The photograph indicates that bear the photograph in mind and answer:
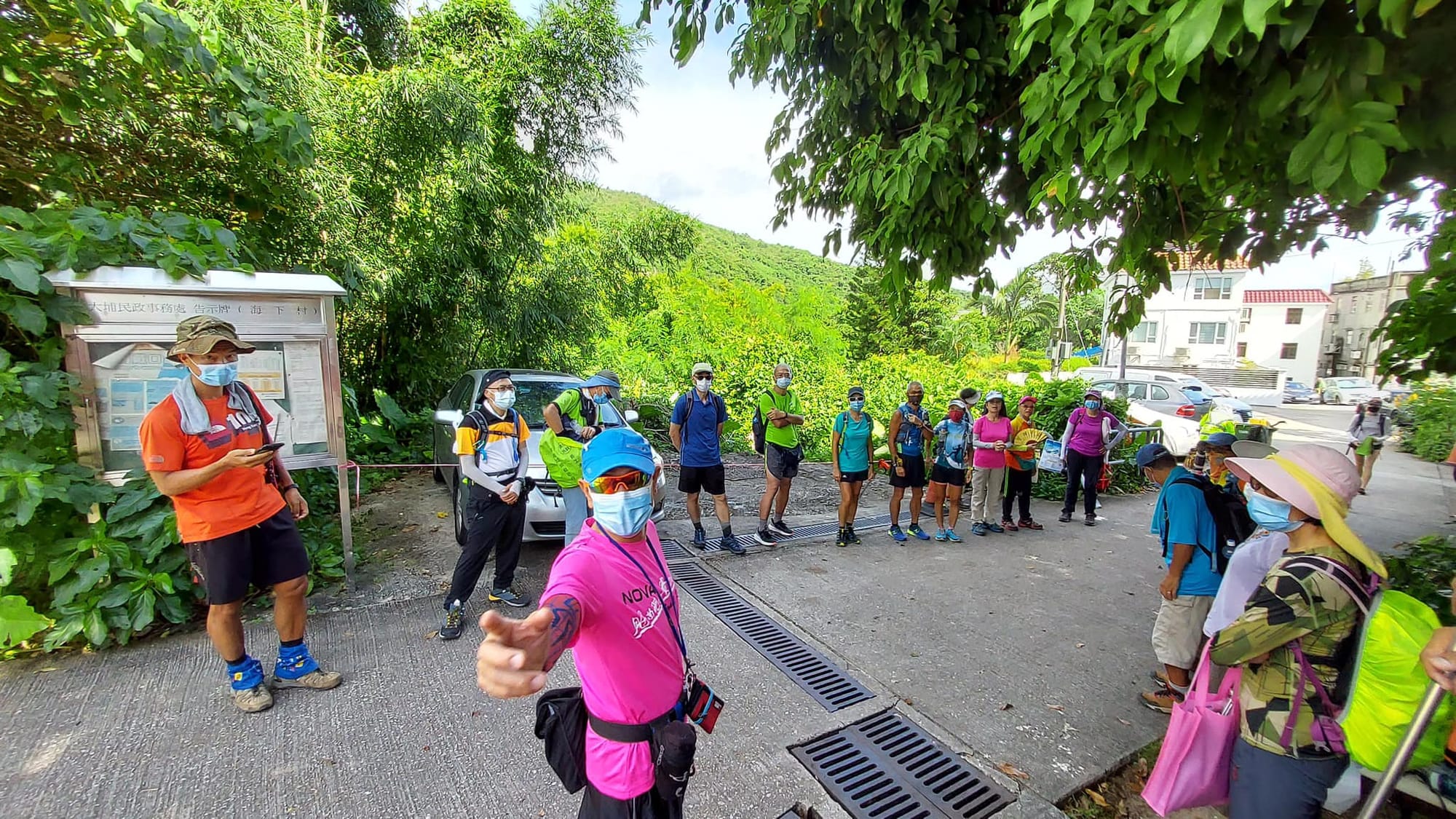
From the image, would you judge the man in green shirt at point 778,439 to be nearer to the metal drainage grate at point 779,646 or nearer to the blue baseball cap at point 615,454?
the metal drainage grate at point 779,646

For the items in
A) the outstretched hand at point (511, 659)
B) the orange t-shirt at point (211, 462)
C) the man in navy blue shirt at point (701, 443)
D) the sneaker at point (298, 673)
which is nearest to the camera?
the outstretched hand at point (511, 659)

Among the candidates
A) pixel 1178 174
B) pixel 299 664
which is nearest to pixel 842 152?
pixel 1178 174

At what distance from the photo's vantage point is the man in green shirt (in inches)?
225

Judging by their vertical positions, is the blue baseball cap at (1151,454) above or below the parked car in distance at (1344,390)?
above

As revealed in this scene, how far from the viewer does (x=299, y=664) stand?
3150mm

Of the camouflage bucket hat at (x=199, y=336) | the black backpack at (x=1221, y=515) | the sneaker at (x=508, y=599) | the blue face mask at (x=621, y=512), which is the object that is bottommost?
the sneaker at (x=508, y=599)

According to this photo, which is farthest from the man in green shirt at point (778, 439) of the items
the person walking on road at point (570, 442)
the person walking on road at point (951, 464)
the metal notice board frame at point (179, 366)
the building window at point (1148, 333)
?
the building window at point (1148, 333)

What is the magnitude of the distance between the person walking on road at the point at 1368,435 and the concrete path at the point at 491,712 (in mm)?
7373

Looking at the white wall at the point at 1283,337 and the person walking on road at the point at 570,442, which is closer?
the person walking on road at the point at 570,442

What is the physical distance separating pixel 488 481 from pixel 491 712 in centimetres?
144

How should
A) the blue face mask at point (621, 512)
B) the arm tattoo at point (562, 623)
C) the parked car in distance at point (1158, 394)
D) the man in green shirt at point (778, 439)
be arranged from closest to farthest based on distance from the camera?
the arm tattoo at point (562, 623) < the blue face mask at point (621, 512) < the man in green shirt at point (778, 439) < the parked car in distance at point (1158, 394)

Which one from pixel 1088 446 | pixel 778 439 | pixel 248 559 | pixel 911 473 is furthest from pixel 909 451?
pixel 248 559

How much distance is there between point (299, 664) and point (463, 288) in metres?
6.12

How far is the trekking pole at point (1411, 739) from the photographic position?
1644 millimetres
